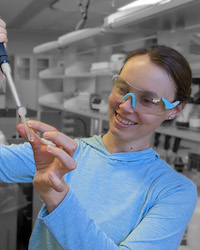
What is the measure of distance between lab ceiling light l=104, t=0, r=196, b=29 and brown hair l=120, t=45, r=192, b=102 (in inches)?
14.9

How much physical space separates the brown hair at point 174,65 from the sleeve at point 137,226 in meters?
0.36

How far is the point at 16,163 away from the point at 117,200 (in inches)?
15.8

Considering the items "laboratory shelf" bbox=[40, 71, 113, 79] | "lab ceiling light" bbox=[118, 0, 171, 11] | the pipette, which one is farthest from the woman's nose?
"laboratory shelf" bbox=[40, 71, 113, 79]

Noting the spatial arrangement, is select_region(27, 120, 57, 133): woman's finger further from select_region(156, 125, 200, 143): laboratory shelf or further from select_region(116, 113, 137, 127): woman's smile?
select_region(156, 125, 200, 143): laboratory shelf

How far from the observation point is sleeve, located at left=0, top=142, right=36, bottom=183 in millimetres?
1050

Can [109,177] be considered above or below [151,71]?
below

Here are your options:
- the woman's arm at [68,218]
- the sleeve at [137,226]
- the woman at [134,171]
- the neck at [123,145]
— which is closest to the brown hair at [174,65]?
the woman at [134,171]

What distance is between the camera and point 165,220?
2.81ft

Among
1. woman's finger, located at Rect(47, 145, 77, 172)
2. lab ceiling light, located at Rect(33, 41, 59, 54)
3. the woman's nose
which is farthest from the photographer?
lab ceiling light, located at Rect(33, 41, 59, 54)

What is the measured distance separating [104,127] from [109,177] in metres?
1.61

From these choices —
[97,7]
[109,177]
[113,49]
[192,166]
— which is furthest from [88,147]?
[113,49]

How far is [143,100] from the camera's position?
1024 mm

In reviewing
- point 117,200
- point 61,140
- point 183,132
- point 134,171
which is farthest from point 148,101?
point 183,132

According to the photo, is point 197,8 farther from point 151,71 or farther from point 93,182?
point 93,182
